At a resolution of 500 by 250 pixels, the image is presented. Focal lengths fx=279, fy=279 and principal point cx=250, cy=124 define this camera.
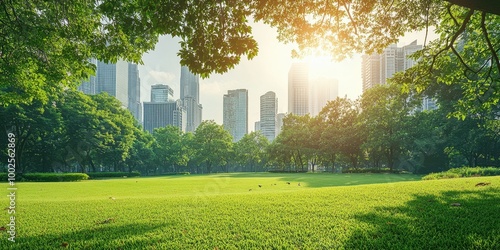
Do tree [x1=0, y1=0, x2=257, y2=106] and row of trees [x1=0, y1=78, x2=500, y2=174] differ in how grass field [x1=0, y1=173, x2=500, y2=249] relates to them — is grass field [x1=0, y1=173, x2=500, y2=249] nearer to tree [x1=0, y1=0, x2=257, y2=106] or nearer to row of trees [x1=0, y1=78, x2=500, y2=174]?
tree [x1=0, y1=0, x2=257, y2=106]

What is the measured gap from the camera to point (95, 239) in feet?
16.2

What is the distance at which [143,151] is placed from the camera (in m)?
63.5

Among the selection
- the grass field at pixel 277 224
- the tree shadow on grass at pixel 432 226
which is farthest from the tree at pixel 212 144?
the tree shadow on grass at pixel 432 226

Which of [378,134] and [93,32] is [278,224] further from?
[378,134]

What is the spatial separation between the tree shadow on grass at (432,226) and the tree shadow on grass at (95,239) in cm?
353

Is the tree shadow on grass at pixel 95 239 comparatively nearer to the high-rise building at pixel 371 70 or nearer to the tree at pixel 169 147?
the tree at pixel 169 147

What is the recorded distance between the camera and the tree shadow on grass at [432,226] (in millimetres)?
4301

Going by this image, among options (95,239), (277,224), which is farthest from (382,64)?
(95,239)

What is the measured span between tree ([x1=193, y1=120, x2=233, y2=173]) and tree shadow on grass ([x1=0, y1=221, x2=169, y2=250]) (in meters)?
64.3

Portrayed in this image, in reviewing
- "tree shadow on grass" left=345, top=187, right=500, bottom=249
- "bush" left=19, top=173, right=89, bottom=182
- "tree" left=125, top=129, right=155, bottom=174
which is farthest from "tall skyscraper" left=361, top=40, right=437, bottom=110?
"tree shadow on grass" left=345, top=187, right=500, bottom=249

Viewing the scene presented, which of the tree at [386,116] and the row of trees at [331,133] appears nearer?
the row of trees at [331,133]

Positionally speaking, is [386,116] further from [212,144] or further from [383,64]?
[212,144]

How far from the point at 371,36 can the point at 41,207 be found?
39.8 ft

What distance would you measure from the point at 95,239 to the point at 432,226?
603 centimetres
